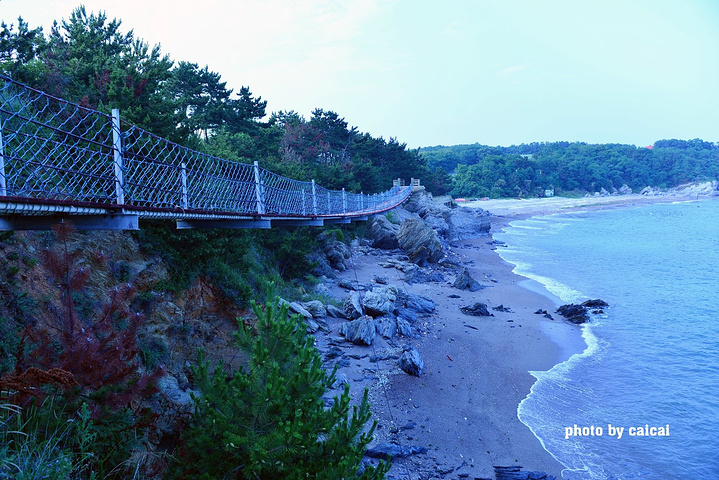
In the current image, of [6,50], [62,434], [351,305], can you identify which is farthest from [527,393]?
[6,50]

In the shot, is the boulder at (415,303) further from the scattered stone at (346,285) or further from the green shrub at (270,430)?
the green shrub at (270,430)

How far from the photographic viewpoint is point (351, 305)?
10648 mm

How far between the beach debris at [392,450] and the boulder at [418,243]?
13.1m

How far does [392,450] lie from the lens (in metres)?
6.11

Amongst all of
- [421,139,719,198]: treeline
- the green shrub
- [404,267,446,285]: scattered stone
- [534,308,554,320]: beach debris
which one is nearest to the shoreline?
[534,308,554,320]: beach debris

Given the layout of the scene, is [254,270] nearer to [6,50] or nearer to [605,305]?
[6,50]

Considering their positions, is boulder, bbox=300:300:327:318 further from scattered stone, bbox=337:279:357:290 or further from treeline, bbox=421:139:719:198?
treeline, bbox=421:139:719:198

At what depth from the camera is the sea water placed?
6707 millimetres

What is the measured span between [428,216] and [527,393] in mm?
22879

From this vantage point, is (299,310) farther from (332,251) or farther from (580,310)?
(580,310)

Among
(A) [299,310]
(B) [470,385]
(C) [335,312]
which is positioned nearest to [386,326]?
(C) [335,312]

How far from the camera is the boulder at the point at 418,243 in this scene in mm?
19328

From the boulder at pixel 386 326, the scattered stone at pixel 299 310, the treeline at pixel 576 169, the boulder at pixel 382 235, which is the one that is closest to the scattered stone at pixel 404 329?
the boulder at pixel 386 326

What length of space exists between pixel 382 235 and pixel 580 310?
32.8ft
